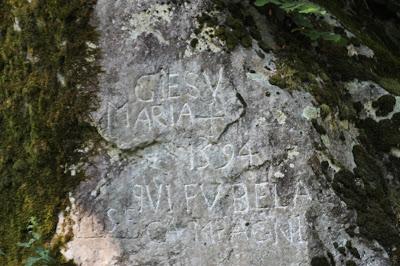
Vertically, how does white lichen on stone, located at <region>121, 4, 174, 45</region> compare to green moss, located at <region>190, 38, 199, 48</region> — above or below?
above

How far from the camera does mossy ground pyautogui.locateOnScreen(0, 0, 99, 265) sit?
409 centimetres

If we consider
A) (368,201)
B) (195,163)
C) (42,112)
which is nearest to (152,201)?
(195,163)

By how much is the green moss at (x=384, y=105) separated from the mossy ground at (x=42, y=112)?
214cm

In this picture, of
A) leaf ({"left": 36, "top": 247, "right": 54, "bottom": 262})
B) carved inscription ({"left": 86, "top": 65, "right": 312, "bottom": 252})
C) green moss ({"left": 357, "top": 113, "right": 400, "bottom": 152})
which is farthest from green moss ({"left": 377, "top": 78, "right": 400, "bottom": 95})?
leaf ({"left": 36, "top": 247, "right": 54, "bottom": 262})

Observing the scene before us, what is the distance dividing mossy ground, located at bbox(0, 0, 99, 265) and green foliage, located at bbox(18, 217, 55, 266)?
5 cm

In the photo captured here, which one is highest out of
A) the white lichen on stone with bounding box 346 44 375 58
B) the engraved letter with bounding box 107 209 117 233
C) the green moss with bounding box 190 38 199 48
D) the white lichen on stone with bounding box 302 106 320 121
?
the white lichen on stone with bounding box 346 44 375 58

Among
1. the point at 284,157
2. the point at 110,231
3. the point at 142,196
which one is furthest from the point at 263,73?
the point at 110,231

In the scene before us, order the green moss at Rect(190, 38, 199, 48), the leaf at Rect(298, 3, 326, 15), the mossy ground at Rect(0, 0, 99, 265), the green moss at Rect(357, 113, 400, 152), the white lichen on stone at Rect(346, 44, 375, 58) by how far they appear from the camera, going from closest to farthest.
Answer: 1. the leaf at Rect(298, 3, 326, 15)
2. the mossy ground at Rect(0, 0, 99, 265)
3. the green moss at Rect(190, 38, 199, 48)
4. the green moss at Rect(357, 113, 400, 152)
5. the white lichen on stone at Rect(346, 44, 375, 58)

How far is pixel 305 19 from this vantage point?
14.9ft

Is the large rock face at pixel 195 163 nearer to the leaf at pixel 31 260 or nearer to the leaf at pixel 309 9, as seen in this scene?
the leaf at pixel 31 260

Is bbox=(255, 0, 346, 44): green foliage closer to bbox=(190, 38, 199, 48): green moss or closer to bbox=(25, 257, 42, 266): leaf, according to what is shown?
bbox=(190, 38, 199, 48): green moss

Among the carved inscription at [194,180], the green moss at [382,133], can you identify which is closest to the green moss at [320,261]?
the carved inscription at [194,180]

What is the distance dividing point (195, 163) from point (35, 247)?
119cm

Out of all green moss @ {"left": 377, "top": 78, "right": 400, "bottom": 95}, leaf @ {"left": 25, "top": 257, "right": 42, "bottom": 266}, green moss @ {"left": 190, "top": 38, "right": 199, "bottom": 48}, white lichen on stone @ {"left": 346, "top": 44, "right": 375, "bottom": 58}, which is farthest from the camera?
white lichen on stone @ {"left": 346, "top": 44, "right": 375, "bottom": 58}
